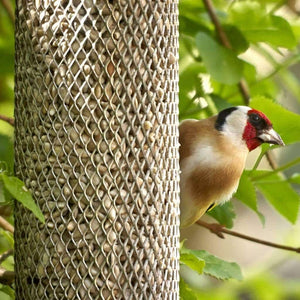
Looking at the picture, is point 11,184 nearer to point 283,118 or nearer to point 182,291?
point 182,291

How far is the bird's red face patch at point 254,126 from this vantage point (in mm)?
2881

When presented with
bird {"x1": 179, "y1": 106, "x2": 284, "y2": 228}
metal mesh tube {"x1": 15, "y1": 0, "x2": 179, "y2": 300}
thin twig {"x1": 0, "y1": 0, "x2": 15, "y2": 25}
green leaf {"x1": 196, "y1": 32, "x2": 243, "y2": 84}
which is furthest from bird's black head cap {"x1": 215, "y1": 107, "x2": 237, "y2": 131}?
thin twig {"x1": 0, "y1": 0, "x2": 15, "y2": 25}

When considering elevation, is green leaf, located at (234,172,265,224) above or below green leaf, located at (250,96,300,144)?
below

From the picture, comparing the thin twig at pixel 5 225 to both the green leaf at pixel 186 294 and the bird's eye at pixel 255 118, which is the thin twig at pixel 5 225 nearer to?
the green leaf at pixel 186 294

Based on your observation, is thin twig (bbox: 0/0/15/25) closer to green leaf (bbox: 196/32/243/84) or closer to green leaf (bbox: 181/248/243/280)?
green leaf (bbox: 196/32/243/84)

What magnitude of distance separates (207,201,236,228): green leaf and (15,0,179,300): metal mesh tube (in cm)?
67

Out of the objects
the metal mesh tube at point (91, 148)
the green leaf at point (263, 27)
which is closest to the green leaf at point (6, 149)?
the metal mesh tube at point (91, 148)

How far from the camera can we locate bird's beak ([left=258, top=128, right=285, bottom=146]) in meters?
2.78

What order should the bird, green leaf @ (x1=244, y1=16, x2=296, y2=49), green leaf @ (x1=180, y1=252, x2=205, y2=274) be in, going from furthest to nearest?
green leaf @ (x1=244, y1=16, x2=296, y2=49) → the bird → green leaf @ (x1=180, y1=252, x2=205, y2=274)

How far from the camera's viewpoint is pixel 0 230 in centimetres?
257

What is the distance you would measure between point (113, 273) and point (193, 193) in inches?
27.5

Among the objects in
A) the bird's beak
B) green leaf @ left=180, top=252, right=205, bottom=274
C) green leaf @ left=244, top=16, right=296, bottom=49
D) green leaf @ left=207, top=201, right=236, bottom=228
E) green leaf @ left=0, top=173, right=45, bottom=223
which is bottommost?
green leaf @ left=180, top=252, right=205, bottom=274

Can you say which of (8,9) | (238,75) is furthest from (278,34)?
(8,9)

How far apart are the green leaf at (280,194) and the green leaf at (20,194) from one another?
45.6 inches
